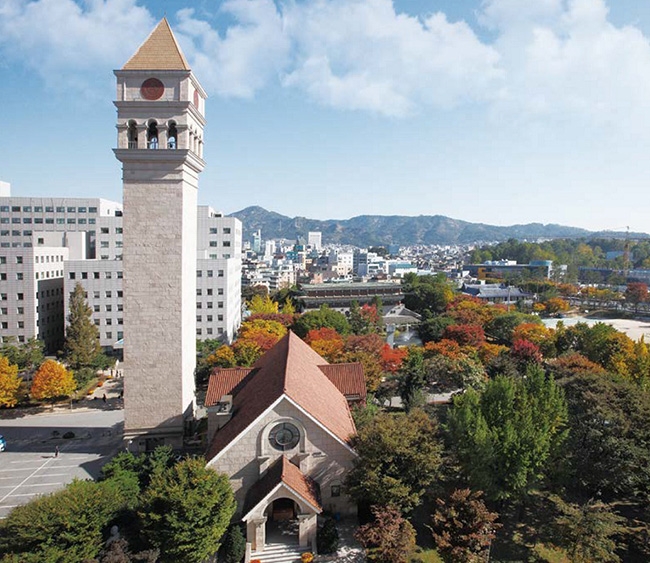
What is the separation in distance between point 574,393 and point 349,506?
13.8m

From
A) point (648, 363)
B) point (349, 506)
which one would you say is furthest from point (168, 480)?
point (648, 363)

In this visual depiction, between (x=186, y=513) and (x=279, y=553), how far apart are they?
4.40 metres

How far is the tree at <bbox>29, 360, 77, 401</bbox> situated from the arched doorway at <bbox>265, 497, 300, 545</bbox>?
75.4 ft

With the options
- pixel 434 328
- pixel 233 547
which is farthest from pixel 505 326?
pixel 233 547

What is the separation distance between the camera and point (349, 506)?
21.5m

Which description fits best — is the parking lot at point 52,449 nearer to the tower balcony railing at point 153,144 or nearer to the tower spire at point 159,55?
the tower balcony railing at point 153,144

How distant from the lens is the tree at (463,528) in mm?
16578

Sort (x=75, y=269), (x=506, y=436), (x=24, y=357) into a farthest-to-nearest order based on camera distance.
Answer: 1. (x=75, y=269)
2. (x=24, y=357)
3. (x=506, y=436)

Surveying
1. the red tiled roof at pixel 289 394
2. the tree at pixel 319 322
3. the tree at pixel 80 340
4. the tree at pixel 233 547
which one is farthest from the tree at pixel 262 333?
the tree at pixel 233 547

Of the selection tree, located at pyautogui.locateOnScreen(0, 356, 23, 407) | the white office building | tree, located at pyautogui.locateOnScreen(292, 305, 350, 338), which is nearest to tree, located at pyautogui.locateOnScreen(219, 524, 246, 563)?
tree, located at pyautogui.locateOnScreen(0, 356, 23, 407)

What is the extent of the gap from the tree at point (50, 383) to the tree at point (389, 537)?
2768 centimetres

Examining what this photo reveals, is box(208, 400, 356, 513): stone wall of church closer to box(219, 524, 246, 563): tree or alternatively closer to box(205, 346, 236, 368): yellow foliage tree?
box(219, 524, 246, 563): tree

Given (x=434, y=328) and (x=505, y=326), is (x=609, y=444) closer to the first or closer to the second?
(x=434, y=328)

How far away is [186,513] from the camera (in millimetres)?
17156
